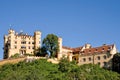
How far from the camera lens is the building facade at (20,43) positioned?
120 meters

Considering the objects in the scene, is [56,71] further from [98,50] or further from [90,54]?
[98,50]

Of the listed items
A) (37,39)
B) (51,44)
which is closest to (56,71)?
(51,44)

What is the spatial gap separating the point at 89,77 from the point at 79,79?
10.1 feet

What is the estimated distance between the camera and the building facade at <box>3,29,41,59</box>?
119812 millimetres

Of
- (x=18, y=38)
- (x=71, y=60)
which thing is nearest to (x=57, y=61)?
(x=71, y=60)

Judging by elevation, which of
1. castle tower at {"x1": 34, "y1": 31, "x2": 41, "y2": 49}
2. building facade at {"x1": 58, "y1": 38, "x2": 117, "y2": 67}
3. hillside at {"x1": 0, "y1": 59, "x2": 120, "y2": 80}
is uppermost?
castle tower at {"x1": 34, "y1": 31, "x2": 41, "y2": 49}

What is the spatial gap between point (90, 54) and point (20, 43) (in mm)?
17486

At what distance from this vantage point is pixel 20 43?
→ 121 m

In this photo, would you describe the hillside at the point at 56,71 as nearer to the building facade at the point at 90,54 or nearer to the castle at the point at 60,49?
the building facade at the point at 90,54

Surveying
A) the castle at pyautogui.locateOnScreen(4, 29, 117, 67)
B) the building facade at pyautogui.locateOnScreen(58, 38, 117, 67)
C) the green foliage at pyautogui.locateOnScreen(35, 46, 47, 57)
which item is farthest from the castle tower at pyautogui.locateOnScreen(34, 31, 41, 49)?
the building facade at pyautogui.locateOnScreen(58, 38, 117, 67)

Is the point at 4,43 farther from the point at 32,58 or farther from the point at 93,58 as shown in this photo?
the point at 93,58

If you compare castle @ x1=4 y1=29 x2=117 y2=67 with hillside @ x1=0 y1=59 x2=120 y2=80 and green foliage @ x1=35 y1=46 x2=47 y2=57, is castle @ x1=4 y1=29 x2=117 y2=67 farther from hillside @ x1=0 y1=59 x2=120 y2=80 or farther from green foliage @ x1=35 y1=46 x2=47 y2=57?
hillside @ x1=0 y1=59 x2=120 y2=80

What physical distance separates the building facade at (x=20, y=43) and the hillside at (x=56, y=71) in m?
8.62

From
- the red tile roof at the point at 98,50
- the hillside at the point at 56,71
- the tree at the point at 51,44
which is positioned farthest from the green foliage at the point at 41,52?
the red tile roof at the point at 98,50
